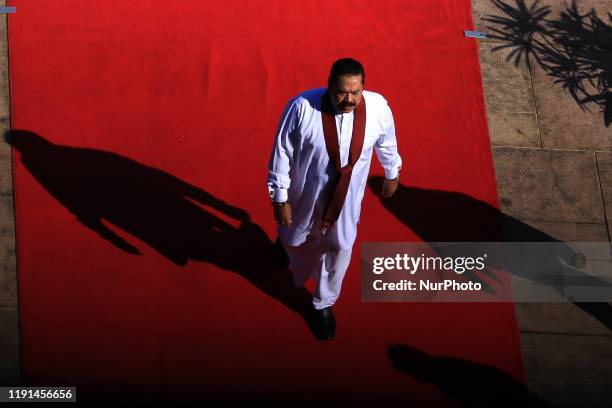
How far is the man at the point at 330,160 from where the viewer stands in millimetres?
3078

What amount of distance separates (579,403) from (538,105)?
2.80 meters

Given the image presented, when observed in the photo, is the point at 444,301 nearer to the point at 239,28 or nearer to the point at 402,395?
the point at 402,395

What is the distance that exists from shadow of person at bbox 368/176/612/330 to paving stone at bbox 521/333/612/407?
1.19 feet

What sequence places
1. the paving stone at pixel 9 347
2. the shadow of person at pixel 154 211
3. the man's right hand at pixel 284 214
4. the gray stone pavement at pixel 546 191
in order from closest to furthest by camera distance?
the man's right hand at pixel 284 214 < the paving stone at pixel 9 347 < the gray stone pavement at pixel 546 191 < the shadow of person at pixel 154 211

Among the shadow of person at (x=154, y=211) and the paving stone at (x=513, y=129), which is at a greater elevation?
the paving stone at (x=513, y=129)

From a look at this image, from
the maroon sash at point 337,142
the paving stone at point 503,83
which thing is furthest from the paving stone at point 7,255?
the paving stone at point 503,83

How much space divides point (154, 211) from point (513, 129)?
327cm

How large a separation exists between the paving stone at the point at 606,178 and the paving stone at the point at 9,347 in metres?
4.61

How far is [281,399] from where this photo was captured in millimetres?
3783

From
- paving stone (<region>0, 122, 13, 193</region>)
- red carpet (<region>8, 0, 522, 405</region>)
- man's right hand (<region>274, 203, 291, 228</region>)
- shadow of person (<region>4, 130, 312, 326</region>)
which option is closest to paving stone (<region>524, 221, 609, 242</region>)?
red carpet (<region>8, 0, 522, 405</region>)

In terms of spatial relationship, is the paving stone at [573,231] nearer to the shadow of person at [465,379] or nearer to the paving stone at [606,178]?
the paving stone at [606,178]

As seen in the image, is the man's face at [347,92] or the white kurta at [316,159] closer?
the man's face at [347,92]

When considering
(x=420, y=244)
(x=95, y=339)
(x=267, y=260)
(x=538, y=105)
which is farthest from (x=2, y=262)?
(x=538, y=105)

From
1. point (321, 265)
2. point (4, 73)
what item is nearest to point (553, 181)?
point (321, 265)
